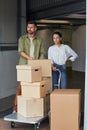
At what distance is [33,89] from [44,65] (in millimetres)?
494

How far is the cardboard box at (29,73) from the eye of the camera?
14.0ft

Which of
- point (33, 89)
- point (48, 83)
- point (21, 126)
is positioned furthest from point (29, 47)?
point (21, 126)

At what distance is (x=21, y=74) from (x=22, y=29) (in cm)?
217

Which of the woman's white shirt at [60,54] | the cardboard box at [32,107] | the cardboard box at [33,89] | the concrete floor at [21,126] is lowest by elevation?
the concrete floor at [21,126]

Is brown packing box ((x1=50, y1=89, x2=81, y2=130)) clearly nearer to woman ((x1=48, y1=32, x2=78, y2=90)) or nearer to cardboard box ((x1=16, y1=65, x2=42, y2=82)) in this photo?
cardboard box ((x1=16, y1=65, x2=42, y2=82))

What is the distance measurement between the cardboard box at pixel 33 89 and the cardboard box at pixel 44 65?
27cm

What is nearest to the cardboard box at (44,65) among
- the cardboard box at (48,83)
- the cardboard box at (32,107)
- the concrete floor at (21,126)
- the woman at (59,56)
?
the cardboard box at (48,83)

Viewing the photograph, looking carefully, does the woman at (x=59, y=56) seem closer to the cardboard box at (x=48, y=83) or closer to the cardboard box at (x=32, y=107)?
the cardboard box at (x=48, y=83)

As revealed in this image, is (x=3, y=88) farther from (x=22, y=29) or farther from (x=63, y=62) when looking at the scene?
(x=63, y=62)

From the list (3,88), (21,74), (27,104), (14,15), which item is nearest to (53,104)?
(27,104)

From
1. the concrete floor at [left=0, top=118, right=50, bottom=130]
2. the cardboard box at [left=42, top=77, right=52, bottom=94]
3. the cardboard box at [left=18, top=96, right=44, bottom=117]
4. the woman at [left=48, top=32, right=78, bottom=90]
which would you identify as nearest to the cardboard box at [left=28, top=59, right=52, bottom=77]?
the cardboard box at [left=42, top=77, right=52, bottom=94]

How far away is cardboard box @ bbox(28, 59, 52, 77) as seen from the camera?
4.55m

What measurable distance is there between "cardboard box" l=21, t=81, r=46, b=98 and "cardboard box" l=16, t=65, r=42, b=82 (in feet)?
0.26

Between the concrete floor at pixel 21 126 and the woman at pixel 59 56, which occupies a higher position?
the woman at pixel 59 56
